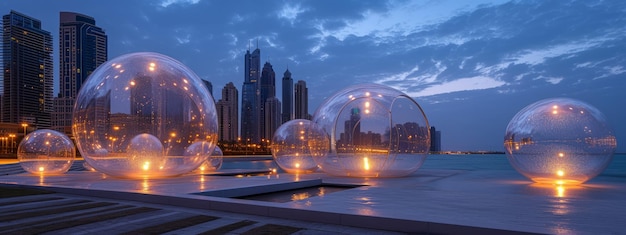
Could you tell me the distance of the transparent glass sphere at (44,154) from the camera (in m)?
18.0

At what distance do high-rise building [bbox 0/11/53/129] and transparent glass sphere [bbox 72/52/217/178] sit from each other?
17871 cm

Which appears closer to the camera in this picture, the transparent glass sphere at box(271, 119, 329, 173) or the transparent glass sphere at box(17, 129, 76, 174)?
the transparent glass sphere at box(17, 129, 76, 174)

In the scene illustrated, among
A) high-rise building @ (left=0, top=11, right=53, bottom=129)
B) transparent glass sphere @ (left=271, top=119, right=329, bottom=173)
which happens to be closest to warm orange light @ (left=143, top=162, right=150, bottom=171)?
transparent glass sphere @ (left=271, top=119, right=329, bottom=173)

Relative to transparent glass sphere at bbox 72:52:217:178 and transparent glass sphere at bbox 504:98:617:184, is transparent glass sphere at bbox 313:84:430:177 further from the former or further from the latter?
transparent glass sphere at bbox 72:52:217:178

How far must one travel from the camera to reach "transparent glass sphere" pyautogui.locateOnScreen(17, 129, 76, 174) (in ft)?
59.2

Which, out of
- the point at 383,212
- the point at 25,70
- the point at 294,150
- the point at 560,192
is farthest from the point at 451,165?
the point at 25,70

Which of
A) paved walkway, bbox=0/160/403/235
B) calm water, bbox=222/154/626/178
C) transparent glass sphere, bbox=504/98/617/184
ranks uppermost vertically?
transparent glass sphere, bbox=504/98/617/184

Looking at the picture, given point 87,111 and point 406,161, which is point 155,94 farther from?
point 406,161

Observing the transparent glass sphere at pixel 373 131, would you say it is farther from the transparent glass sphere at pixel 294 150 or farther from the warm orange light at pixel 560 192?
the warm orange light at pixel 560 192

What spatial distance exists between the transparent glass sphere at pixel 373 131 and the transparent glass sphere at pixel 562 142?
3010 mm

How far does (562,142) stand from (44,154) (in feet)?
60.2

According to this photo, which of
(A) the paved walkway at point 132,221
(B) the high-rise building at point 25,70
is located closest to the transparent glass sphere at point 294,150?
(A) the paved walkway at point 132,221

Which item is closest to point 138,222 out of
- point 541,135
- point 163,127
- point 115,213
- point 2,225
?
point 115,213

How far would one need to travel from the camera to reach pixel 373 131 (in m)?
14.4
